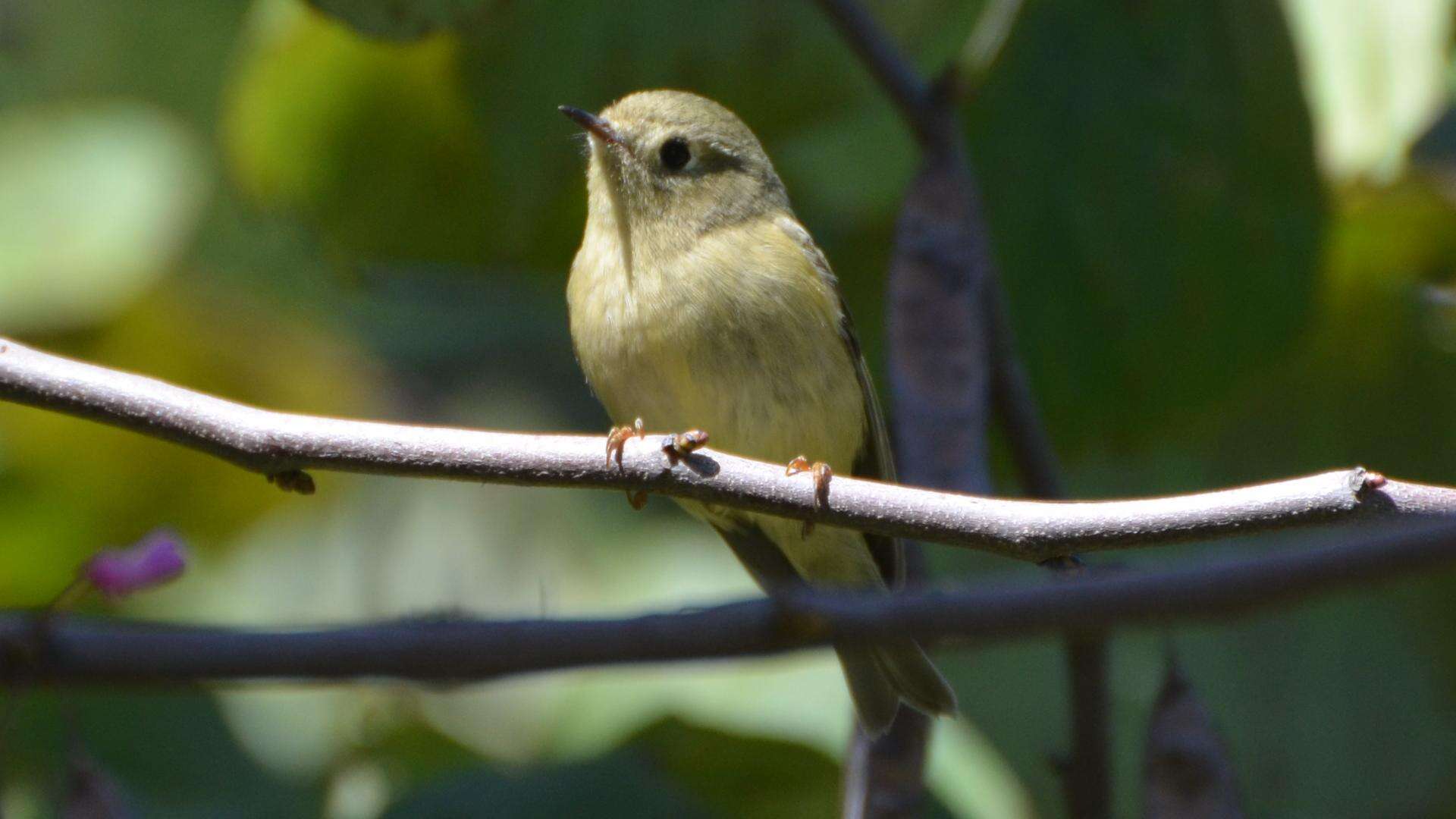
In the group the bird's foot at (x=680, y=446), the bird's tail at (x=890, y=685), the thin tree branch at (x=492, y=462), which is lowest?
the thin tree branch at (x=492, y=462)

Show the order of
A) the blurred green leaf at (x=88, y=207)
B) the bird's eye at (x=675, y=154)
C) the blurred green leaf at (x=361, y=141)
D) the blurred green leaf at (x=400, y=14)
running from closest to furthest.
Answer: the blurred green leaf at (x=400, y=14) → the bird's eye at (x=675, y=154) → the blurred green leaf at (x=361, y=141) → the blurred green leaf at (x=88, y=207)

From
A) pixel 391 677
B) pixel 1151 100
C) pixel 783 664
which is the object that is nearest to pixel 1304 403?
pixel 1151 100

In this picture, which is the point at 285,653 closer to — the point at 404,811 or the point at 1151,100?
the point at 404,811

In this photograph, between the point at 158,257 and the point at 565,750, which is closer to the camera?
the point at 565,750

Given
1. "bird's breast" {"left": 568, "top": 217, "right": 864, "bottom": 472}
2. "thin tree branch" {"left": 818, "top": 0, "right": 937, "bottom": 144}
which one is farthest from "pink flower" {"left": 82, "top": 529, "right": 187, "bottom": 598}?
"thin tree branch" {"left": 818, "top": 0, "right": 937, "bottom": 144}

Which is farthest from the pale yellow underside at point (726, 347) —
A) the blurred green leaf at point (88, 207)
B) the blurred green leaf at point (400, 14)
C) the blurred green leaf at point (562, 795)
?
the blurred green leaf at point (88, 207)

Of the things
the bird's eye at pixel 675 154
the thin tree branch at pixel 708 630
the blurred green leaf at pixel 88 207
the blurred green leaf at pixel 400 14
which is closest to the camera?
the thin tree branch at pixel 708 630

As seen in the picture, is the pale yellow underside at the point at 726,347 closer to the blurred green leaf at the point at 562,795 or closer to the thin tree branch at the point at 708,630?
the blurred green leaf at the point at 562,795
